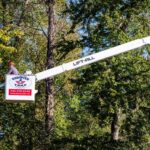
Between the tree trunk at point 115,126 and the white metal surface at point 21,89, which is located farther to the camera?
the tree trunk at point 115,126

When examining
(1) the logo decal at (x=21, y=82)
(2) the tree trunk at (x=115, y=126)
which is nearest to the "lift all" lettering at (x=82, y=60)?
(1) the logo decal at (x=21, y=82)

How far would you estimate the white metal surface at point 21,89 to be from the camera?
16.6m

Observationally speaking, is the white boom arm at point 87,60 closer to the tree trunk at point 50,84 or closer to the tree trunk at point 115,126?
the tree trunk at point 115,126

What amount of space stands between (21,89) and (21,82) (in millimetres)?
212

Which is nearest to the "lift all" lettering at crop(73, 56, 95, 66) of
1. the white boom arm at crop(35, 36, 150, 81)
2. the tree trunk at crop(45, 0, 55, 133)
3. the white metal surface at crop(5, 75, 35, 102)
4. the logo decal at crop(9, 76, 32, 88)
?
the white boom arm at crop(35, 36, 150, 81)

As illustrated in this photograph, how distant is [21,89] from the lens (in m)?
16.7

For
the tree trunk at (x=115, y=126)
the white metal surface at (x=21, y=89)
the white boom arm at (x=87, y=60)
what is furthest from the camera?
the tree trunk at (x=115, y=126)

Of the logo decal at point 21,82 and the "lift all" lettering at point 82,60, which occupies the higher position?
the "lift all" lettering at point 82,60

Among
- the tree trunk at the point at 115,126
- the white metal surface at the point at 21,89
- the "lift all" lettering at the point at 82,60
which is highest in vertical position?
the "lift all" lettering at the point at 82,60

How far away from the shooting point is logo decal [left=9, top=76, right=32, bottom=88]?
1667 centimetres

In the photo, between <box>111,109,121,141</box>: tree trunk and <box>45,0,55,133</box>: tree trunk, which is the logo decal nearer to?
<box>111,109,121,141</box>: tree trunk

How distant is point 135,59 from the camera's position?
26.0 m

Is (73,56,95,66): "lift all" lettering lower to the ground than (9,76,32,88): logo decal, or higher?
higher

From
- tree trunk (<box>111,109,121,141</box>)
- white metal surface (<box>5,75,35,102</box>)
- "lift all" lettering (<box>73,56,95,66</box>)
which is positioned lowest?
tree trunk (<box>111,109,121,141</box>)
